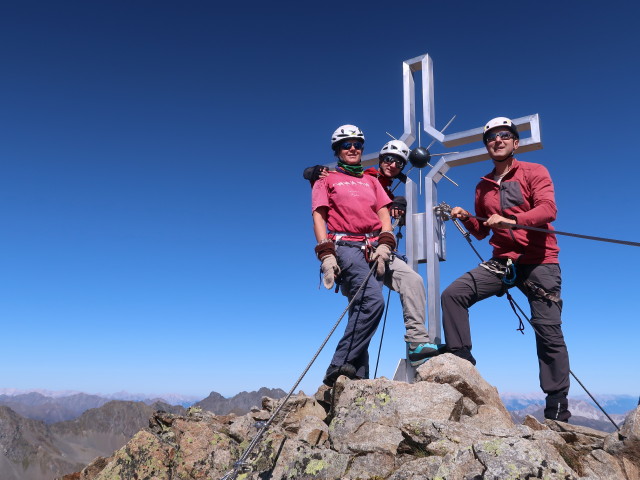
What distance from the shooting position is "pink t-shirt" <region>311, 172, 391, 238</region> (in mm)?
8492

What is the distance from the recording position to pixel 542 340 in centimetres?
766

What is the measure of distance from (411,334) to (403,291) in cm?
73

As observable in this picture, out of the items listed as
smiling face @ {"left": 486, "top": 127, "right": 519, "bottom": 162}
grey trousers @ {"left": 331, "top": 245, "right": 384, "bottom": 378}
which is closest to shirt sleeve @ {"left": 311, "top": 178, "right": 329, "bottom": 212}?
grey trousers @ {"left": 331, "top": 245, "right": 384, "bottom": 378}

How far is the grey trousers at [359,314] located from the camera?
7.70 metres

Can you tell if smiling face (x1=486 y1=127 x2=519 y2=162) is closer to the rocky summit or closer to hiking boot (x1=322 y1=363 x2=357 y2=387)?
the rocky summit

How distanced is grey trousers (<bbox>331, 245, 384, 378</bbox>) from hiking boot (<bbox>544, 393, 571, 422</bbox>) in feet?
8.93

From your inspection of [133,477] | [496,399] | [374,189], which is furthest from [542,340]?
[133,477]

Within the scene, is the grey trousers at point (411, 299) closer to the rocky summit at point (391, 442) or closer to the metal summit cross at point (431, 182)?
the metal summit cross at point (431, 182)

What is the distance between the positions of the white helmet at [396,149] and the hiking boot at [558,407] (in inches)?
203

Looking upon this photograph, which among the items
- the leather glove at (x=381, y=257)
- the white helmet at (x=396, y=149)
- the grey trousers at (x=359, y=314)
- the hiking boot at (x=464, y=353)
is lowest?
the hiking boot at (x=464, y=353)

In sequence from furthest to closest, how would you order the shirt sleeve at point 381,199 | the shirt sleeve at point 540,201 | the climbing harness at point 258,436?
the shirt sleeve at point 381,199, the shirt sleeve at point 540,201, the climbing harness at point 258,436

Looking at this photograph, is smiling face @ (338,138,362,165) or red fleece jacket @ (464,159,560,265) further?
smiling face @ (338,138,362,165)

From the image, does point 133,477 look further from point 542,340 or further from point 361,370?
point 542,340

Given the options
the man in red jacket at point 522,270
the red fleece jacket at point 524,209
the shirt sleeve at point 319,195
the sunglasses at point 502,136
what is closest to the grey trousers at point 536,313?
the man in red jacket at point 522,270
